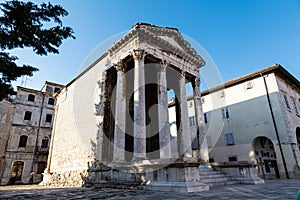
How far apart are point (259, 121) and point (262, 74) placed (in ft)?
13.0

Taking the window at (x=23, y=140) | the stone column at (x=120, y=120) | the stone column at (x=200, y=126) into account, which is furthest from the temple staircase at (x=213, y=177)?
the window at (x=23, y=140)

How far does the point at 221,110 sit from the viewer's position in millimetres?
18125

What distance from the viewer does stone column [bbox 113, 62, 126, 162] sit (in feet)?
30.8

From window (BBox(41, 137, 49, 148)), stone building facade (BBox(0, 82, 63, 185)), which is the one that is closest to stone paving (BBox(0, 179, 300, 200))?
stone building facade (BBox(0, 82, 63, 185))

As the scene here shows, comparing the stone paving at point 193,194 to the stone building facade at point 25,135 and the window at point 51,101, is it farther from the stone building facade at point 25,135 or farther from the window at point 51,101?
the window at point 51,101

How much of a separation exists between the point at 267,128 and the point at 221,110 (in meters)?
4.20

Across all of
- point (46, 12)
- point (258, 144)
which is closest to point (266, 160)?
point (258, 144)

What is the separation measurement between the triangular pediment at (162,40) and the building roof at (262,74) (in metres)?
5.58

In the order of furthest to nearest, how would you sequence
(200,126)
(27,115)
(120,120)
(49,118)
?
(49,118) → (27,115) → (200,126) → (120,120)

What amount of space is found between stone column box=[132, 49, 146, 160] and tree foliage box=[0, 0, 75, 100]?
361cm

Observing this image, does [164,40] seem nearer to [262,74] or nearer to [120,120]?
[120,120]

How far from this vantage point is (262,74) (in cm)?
1589

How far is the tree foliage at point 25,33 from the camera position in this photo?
6.03 m

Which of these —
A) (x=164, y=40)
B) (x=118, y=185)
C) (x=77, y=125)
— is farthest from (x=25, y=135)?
(x=164, y=40)
